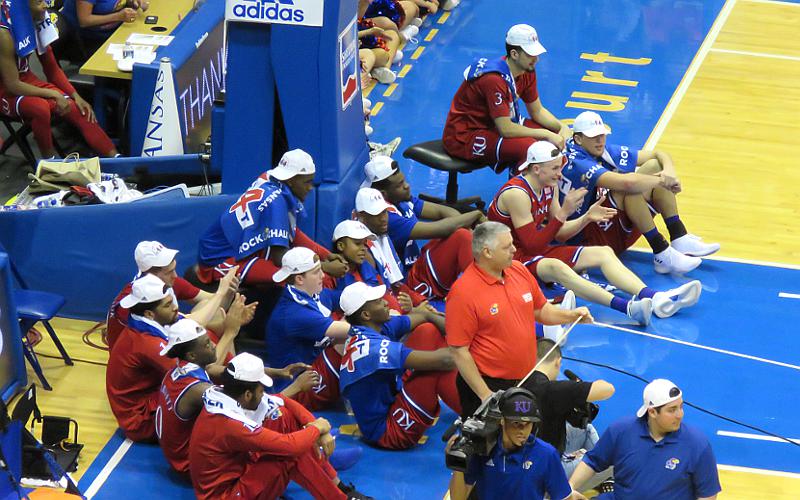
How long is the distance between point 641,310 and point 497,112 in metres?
2.17

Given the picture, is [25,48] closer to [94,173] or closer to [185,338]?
[94,173]

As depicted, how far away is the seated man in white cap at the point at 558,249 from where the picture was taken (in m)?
9.96

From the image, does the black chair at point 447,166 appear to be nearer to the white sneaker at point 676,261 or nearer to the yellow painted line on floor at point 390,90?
the white sneaker at point 676,261

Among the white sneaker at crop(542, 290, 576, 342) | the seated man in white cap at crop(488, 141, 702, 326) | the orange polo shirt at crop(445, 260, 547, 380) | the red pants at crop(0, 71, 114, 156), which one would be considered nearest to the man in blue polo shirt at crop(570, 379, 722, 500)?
the orange polo shirt at crop(445, 260, 547, 380)

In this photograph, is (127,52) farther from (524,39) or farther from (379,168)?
(524,39)

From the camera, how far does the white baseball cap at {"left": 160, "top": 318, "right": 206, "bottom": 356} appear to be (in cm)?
789

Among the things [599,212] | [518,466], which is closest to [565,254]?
[599,212]

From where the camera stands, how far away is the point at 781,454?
8.63 m

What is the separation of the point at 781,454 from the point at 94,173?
17.3 ft

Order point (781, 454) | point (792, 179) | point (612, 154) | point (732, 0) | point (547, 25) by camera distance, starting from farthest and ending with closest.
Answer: point (732, 0), point (547, 25), point (792, 179), point (612, 154), point (781, 454)

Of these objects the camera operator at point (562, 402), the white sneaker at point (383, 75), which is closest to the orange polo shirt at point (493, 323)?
the camera operator at point (562, 402)

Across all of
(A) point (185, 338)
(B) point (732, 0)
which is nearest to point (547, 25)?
(B) point (732, 0)

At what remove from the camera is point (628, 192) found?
10641 mm

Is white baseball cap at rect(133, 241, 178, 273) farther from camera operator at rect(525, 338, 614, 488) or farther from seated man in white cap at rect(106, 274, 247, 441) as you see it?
camera operator at rect(525, 338, 614, 488)
